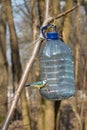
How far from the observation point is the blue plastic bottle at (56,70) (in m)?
3.14

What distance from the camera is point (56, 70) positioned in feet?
10.8

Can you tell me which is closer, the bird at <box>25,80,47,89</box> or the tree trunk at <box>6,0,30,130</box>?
the bird at <box>25,80,47,89</box>

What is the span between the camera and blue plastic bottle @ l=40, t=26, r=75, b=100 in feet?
10.3

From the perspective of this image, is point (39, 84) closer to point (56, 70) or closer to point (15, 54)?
point (56, 70)

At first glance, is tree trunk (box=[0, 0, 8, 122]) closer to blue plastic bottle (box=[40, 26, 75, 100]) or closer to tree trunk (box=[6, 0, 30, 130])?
tree trunk (box=[6, 0, 30, 130])

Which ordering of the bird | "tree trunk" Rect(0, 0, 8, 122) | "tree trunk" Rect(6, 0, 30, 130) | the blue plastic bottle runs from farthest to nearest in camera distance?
"tree trunk" Rect(0, 0, 8, 122)
"tree trunk" Rect(6, 0, 30, 130)
the blue plastic bottle
the bird

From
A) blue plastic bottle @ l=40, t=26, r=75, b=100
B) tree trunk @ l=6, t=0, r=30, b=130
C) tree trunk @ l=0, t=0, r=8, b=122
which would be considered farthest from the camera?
tree trunk @ l=0, t=0, r=8, b=122

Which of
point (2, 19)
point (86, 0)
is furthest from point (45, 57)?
point (2, 19)

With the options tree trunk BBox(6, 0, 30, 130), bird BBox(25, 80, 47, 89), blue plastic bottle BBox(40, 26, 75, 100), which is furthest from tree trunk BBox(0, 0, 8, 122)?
bird BBox(25, 80, 47, 89)

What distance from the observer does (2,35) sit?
632 inches

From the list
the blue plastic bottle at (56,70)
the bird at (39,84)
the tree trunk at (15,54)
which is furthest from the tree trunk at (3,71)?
the bird at (39,84)

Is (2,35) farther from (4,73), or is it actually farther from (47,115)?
(47,115)

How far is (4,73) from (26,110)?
5.88m

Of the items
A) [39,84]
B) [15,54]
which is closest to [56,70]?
[39,84]
